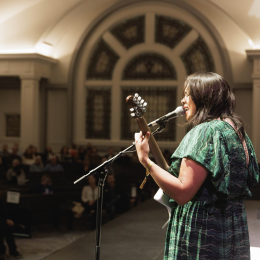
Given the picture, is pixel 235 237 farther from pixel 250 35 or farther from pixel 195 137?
pixel 250 35

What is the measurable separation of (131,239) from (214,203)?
15.4 ft

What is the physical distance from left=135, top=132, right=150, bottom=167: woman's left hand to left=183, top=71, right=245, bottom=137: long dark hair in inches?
8.8

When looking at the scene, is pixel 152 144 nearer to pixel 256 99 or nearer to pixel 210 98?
pixel 210 98

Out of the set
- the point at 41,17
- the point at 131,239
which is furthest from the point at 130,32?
the point at 131,239

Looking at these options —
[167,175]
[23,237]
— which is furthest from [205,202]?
[23,237]

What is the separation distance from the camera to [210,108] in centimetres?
192

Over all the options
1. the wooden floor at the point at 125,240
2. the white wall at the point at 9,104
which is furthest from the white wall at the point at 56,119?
the wooden floor at the point at 125,240

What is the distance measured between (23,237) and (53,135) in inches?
396

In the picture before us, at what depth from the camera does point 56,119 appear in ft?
58.6

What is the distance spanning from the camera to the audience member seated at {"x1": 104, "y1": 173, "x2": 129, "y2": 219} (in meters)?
8.98

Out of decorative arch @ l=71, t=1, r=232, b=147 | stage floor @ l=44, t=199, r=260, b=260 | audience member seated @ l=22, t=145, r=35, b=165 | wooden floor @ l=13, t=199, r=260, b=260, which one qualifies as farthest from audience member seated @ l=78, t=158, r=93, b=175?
decorative arch @ l=71, t=1, r=232, b=147

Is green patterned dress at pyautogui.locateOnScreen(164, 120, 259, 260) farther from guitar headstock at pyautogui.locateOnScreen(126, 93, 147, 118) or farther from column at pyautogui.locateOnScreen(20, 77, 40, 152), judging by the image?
column at pyautogui.locateOnScreen(20, 77, 40, 152)

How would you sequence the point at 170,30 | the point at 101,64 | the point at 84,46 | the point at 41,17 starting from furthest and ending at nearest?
the point at 101,64 < the point at 84,46 < the point at 170,30 < the point at 41,17

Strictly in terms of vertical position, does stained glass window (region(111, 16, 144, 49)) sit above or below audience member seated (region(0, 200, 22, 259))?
above
